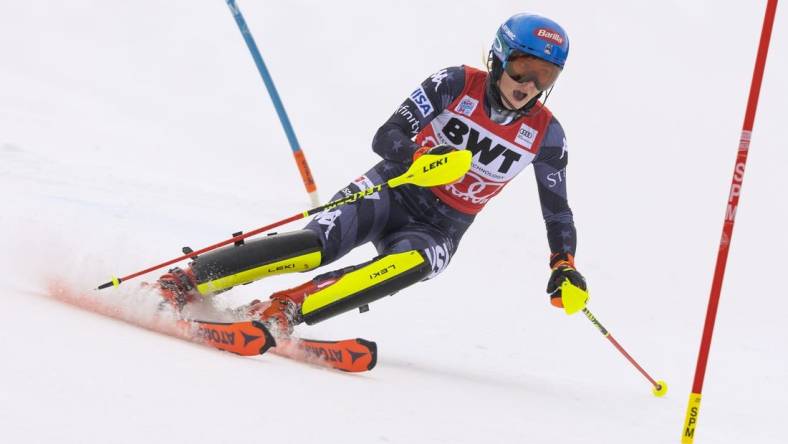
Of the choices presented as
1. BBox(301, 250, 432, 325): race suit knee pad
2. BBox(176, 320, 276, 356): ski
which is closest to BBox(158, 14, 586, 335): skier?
BBox(301, 250, 432, 325): race suit knee pad

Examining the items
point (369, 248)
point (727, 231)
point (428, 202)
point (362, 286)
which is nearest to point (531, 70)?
point (428, 202)

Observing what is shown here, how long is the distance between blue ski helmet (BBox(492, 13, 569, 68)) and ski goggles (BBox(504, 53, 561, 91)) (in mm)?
28

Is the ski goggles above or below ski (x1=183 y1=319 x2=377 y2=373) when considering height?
above

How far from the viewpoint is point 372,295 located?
3.81 meters

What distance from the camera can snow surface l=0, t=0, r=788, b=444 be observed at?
2.53 metres

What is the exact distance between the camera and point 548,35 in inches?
159

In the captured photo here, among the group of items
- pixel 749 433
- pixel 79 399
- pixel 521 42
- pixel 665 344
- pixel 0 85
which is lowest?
pixel 79 399

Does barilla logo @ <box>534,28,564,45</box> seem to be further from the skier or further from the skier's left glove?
the skier's left glove

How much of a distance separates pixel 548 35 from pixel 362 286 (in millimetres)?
1450

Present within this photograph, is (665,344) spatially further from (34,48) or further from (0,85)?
(34,48)

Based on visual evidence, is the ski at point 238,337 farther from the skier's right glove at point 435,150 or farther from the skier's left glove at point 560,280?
the skier's left glove at point 560,280

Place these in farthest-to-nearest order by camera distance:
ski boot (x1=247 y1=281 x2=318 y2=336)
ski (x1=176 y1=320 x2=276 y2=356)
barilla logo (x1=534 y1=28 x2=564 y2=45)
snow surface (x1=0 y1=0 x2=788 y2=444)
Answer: barilla logo (x1=534 y1=28 x2=564 y2=45)
ski boot (x1=247 y1=281 x2=318 y2=336)
ski (x1=176 y1=320 x2=276 y2=356)
snow surface (x1=0 y1=0 x2=788 y2=444)

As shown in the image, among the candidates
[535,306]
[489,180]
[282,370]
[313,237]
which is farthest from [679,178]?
[282,370]

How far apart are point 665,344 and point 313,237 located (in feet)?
10.1
